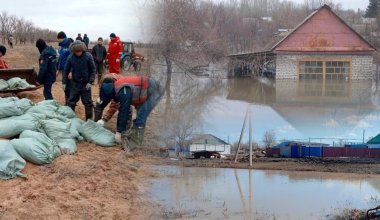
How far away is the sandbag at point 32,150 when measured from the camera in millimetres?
4191

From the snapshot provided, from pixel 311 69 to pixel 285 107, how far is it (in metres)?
8.52

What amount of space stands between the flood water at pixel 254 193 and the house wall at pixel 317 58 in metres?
20.5

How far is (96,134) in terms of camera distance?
5.44 metres

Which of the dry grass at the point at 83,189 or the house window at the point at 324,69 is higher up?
the house window at the point at 324,69

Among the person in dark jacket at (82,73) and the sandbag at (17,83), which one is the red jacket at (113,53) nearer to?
the sandbag at (17,83)

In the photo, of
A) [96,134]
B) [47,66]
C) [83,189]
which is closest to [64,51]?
[47,66]

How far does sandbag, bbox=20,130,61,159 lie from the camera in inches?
175

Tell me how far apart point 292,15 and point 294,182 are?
24.5 meters

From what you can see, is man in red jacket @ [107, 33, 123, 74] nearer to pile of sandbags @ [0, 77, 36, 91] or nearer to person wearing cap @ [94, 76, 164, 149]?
pile of sandbags @ [0, 77, 36, 91]

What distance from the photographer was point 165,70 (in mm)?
12742

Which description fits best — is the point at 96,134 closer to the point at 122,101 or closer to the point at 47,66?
the point at 122,101

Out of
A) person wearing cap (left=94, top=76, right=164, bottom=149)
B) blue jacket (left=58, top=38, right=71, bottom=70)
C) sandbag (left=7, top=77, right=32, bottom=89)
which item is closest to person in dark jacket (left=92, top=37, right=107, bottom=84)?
blue jacket (left=58, top=38, right=71, bottom=70)

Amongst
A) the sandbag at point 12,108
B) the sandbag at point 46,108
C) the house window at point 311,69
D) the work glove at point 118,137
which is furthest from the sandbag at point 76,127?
the house window at point 311,69

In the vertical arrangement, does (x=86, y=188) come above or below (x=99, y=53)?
below
